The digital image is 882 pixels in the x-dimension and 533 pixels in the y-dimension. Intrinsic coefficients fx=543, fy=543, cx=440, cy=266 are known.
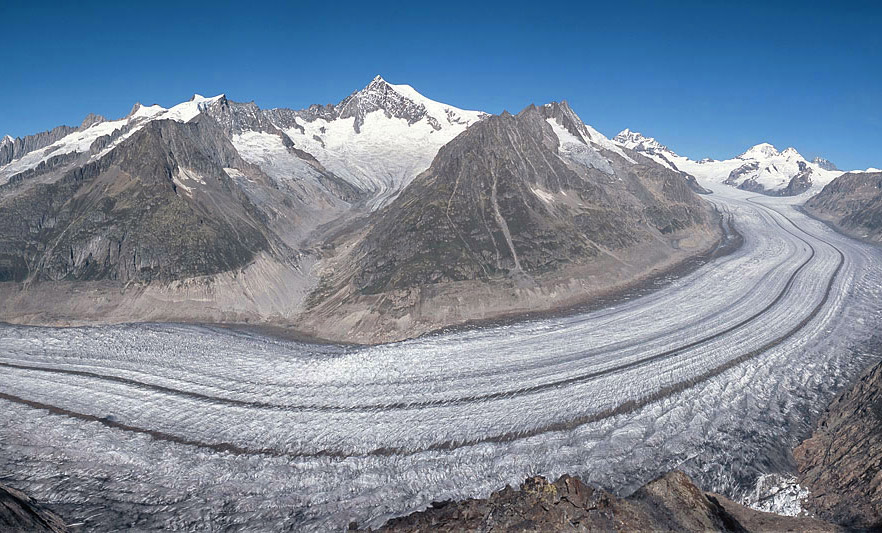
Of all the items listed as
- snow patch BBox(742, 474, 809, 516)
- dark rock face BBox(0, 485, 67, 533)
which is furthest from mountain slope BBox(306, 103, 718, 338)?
Answer: snow patch BBox(742, 474, 809, 516)

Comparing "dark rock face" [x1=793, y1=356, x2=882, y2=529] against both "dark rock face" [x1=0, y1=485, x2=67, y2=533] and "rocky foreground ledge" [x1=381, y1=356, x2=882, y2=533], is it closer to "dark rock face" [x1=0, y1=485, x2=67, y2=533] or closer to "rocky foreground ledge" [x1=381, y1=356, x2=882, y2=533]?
"rocky foreground ledge" [x1=381, y1=356, x2=882, y2=533]

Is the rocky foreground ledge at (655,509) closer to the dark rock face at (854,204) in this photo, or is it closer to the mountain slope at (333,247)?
the mountain slope at (333,247)

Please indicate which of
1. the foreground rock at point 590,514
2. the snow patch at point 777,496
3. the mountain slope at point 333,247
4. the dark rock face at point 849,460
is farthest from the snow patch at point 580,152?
the foreground rock at point 590,514

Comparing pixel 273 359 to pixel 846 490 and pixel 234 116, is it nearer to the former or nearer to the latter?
pixel 846 490

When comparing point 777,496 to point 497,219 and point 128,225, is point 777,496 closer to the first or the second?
point 497,219

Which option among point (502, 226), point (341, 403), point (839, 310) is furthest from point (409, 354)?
point (839, 310)

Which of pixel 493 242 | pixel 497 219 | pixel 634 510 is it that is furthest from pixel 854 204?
pixel 634 510
